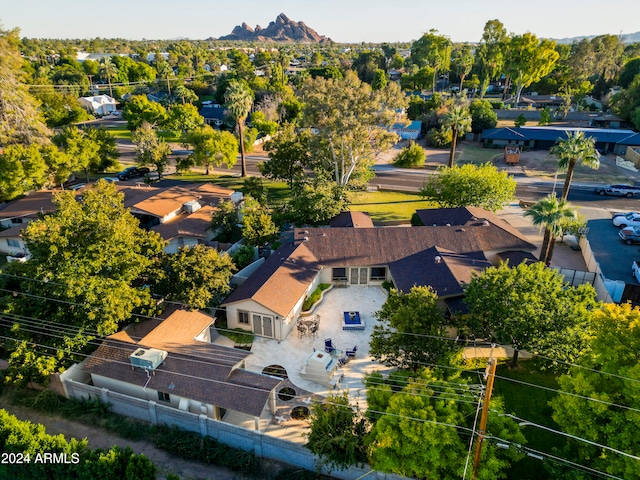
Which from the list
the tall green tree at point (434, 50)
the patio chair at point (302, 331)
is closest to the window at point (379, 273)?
the patio chair at point (302, 331)

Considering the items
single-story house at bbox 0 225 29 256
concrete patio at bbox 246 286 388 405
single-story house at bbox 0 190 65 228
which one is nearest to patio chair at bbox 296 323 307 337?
concrete patio at bbox 246 286 388 405

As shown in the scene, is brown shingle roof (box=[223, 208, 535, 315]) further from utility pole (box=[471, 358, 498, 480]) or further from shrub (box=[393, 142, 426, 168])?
shrub (box=[393, 142, 426, 168])

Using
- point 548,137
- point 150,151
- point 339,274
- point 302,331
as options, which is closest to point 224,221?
point 339,274

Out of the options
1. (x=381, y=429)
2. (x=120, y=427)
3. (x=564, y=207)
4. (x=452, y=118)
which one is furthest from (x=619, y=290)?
(x=120, y=427)

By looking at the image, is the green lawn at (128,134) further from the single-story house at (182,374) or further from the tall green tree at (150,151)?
the single-story house at (182,374)

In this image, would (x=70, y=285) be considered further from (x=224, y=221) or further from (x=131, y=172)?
(x=131, y=172)
